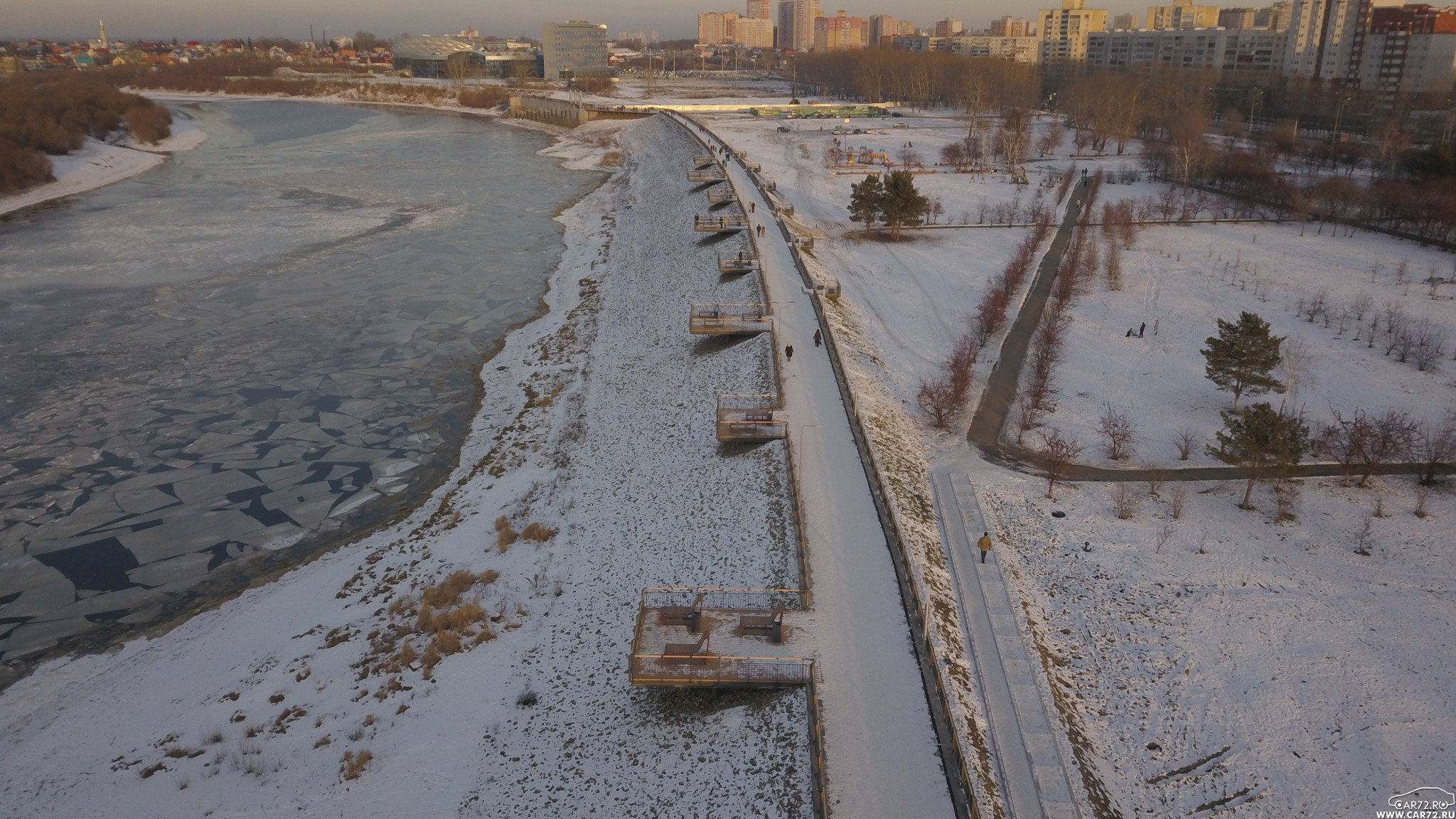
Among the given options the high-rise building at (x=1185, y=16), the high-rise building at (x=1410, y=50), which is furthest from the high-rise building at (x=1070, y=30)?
the high-rise building at (x=1410, y=50)

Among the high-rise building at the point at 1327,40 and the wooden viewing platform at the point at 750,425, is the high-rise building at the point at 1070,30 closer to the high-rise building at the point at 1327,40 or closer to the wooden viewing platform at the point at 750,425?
the high-rise building at the point at 1327,40

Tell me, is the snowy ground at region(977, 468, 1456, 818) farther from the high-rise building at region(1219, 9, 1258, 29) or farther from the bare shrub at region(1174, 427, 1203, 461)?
the high-rise building at region(1219, 9, 1258, 29)

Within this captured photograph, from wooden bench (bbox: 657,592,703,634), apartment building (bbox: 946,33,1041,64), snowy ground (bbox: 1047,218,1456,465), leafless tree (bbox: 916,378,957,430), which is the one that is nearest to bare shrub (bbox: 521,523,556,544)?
wooden bench (bbox: 657,592,703,634)

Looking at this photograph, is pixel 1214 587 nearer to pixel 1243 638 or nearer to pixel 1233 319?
pixel 1243 638

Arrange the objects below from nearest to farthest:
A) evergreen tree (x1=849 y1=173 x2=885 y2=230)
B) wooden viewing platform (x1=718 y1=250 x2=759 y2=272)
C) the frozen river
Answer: the frozen river
wooden viewing platform (x1=718 y1=250 x2=759 y2=272)
evergreen tree (x1=849 y1=173 x2=885 y2=230)

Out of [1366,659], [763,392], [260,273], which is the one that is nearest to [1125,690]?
[1366,659]

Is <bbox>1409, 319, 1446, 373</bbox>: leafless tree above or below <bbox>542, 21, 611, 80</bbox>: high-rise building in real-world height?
below
